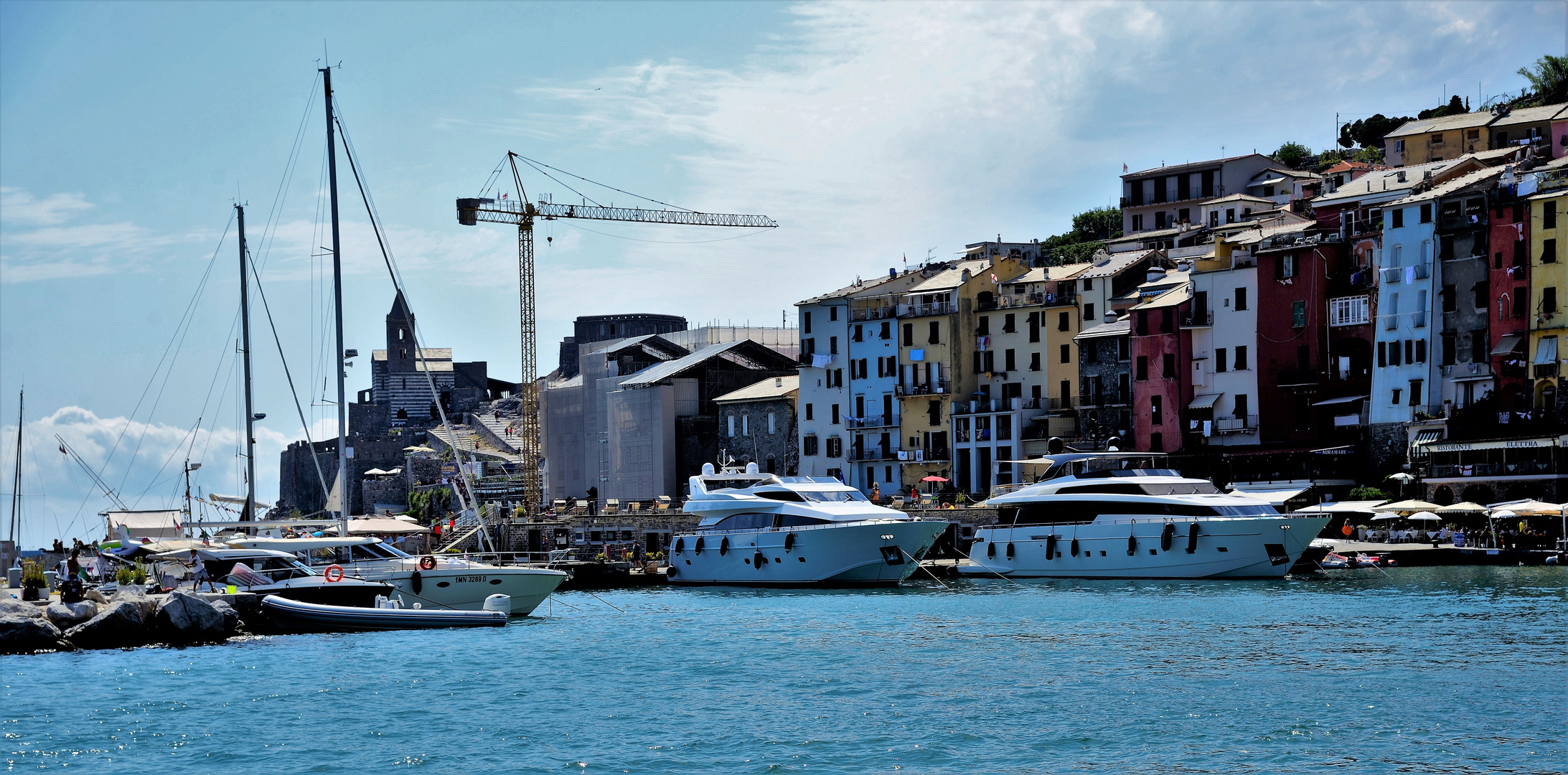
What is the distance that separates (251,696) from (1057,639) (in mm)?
17231

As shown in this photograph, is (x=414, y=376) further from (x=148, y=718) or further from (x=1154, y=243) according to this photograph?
(x=148, y=718)

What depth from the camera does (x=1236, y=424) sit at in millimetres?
70000

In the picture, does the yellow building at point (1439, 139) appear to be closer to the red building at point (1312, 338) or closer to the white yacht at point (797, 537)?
the red building at point (1312, 338)

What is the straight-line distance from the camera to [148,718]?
2855cm

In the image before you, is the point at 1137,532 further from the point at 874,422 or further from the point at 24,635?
→ the point at 874,422

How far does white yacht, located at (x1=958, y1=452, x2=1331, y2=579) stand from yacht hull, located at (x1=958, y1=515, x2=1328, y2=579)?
0.9 inches

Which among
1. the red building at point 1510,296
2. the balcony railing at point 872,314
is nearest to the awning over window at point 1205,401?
the red building at point 1510,296

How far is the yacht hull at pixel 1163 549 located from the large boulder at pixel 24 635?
101 ft

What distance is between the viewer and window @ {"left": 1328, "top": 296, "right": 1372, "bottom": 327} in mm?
67250

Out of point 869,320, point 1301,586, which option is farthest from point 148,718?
point 869,320

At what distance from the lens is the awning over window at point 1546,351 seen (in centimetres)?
6031

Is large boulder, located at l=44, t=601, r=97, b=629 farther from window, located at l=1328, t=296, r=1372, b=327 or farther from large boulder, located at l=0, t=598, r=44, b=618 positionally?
window, located at l=1328, t=296, r=1372, b=327

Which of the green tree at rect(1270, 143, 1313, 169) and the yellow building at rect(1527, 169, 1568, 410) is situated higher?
the green tree at rect(1270, 143, 1313, 169)

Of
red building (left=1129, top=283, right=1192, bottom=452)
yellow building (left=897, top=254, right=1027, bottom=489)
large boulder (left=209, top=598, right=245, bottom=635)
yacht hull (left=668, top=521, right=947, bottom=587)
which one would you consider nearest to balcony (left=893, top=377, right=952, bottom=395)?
yellow building (left=897, top=254, right=1027, bottom=489)
